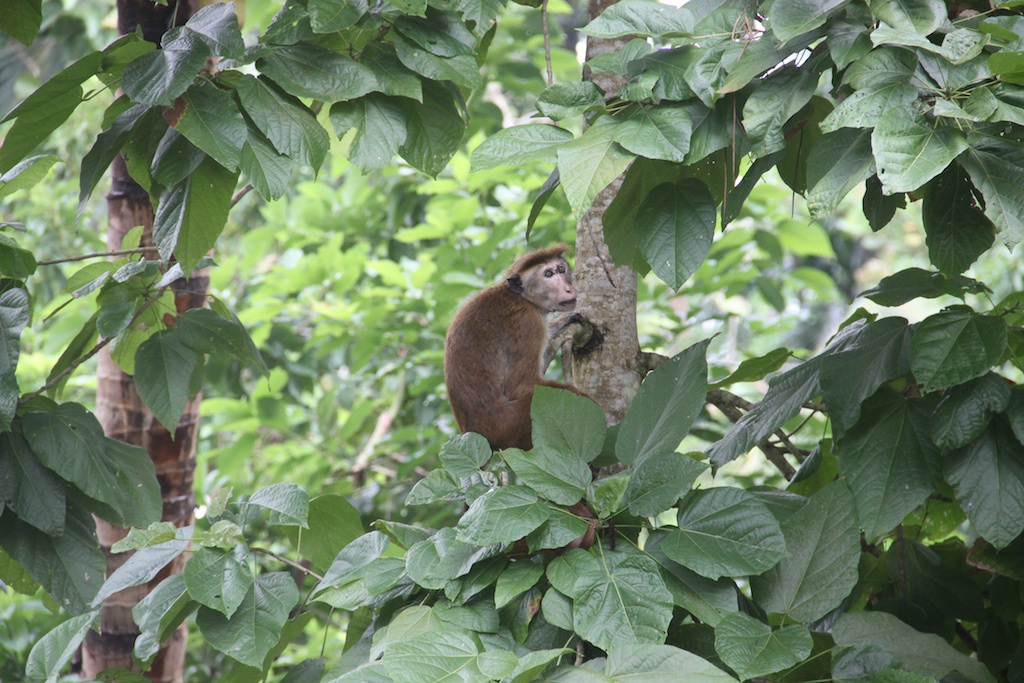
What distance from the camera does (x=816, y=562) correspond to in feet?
4.71

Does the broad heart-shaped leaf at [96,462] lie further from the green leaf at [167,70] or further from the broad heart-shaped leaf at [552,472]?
the broad heart-shaped leaf at [552,472]

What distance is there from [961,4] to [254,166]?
1237 millimetres

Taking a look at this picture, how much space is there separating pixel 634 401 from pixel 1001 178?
65cm

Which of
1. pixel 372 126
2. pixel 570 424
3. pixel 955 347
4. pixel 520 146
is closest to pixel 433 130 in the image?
pixel 372 126

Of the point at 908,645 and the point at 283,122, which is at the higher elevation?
the point at 283,122

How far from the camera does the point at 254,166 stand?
1592 mm

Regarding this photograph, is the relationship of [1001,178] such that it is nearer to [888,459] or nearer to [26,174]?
[888,459]

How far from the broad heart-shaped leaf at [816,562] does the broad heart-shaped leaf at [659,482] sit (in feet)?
0.67

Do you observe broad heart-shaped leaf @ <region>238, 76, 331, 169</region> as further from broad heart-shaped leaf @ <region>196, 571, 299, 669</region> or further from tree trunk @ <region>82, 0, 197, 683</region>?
tree trunk @ <region>82, 0, 197, 683</region>

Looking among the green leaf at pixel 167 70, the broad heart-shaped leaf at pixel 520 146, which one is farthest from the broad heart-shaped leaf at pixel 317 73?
the broad heart-shaped leaf at pixel 520 146

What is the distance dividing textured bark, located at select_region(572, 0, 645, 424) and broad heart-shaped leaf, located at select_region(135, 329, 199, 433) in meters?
0.89

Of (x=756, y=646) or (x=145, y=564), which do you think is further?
(x=145, y=564)

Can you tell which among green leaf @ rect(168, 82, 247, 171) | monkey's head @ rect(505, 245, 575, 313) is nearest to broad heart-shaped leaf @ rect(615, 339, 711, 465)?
green leaf @ rect(168, 82, 247, 171)

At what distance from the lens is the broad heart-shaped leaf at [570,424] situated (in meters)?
1.49
